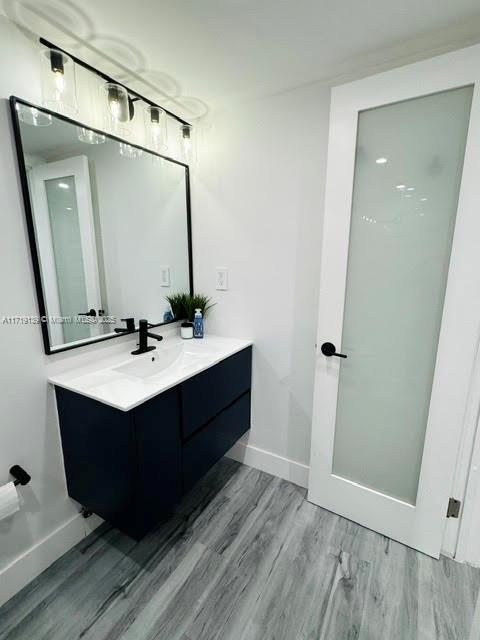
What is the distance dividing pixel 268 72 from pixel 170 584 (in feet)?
7.84

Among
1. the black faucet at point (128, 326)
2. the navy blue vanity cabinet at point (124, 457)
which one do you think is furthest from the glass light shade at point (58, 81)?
the navy blue vanity cabinet at point (124, 457)

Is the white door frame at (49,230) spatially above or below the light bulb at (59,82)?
below

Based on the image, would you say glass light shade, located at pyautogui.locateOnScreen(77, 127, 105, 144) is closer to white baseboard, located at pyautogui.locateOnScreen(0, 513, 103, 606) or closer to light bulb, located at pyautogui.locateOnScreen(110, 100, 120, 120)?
light bulb, located at pyautogui.locateOnScreen(110, 100, 120, 120)

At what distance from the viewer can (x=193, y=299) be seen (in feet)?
6.66

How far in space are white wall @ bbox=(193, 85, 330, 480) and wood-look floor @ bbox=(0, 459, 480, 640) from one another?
0.50 meters

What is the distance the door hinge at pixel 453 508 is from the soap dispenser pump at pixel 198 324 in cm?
157

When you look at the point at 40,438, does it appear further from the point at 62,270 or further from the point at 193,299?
the point at 193,299

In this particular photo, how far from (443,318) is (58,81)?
1858 mm

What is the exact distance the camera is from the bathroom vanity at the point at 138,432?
1191 millimetres

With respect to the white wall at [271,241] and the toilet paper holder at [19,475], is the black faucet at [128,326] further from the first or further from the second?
the toilet paper holder at [19,475]

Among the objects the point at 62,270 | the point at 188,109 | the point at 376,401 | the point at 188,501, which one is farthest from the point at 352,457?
the point at 188,109

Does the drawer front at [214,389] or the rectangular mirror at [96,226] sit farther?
the drawer front at [214,389]

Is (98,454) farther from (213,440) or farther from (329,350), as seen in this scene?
(329,350)

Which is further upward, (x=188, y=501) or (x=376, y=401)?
(x=376, y=401)
